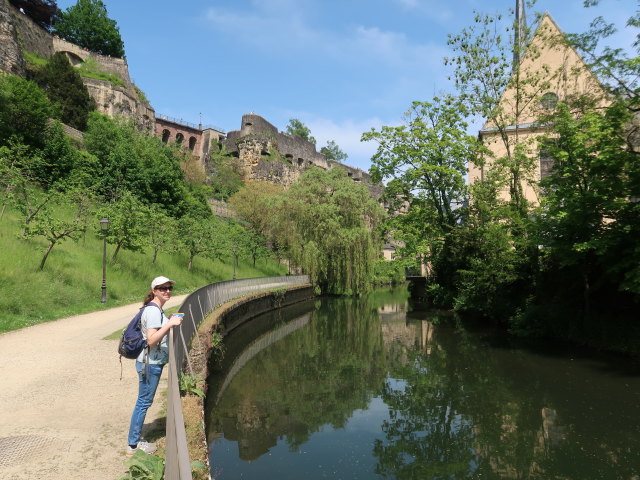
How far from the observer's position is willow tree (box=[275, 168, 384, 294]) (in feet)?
99.3

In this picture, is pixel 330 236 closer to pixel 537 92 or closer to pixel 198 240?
pixel 198 240

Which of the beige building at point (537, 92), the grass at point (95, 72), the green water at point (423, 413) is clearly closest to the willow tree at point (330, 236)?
the beige building at point (537, 92)

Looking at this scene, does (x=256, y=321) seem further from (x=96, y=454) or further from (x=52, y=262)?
(x=96, y=454)

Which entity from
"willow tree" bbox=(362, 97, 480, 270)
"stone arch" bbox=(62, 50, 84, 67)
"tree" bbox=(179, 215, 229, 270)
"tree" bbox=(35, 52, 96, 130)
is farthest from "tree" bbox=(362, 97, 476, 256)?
"stone arch" bbox=(62, 50, 84, 67)

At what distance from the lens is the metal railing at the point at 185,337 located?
91.8 inches

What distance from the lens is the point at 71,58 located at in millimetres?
46625

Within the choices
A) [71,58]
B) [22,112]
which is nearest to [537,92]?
[22,112]

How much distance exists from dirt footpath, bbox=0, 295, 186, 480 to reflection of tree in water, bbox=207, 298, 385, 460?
1.78 m

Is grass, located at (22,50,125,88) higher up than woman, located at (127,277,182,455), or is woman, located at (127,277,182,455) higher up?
grass, located at (22,50,125,88)

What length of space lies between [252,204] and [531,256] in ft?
86.2

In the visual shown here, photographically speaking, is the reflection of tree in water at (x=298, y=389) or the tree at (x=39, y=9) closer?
the reflection of tree in water at (x=298, y=389)

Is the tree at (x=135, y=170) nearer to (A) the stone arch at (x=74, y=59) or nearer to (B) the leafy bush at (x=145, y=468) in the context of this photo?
(A) the stone arch at (x=74, y=59)

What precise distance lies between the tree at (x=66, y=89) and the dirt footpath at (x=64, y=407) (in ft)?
96.6

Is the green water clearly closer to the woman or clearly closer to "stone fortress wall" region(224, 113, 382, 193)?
the woman
